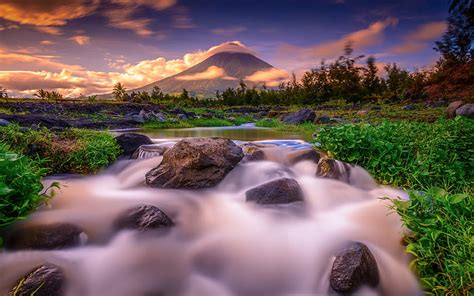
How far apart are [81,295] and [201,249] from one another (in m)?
1.29

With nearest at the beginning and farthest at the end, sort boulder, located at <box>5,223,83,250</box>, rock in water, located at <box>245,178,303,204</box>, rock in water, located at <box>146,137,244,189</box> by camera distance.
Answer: boulder, located at <box>5,223,83,250</box>
rock in water, located at <box>245,178,303,204</box>
rock in water, located at <box>146,137,244,189</box>

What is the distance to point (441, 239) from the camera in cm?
306

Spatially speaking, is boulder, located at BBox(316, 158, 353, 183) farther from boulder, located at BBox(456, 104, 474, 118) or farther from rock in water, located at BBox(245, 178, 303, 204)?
boulder, located at BBox(456, 104, 474, 118)

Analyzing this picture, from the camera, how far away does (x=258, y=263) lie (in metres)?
3.45

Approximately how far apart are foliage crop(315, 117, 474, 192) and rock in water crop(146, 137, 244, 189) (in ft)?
7.54

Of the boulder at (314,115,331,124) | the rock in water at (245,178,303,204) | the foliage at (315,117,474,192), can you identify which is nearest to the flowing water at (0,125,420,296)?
the rock in water at (245,178,303,204)

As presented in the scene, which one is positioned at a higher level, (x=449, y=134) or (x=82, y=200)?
(x=449, y=134)

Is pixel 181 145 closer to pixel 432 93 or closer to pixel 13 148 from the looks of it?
pixel 13 148

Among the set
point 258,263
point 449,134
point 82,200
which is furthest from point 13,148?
point 449,134

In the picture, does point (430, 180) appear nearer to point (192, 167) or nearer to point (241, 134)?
point (192, 167)

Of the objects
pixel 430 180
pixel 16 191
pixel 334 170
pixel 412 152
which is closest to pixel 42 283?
pixel 16 191

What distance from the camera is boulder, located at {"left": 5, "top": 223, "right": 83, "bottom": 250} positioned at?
3.27m

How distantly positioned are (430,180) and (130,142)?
5.99 m

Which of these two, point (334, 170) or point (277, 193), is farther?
point (334, 170)
